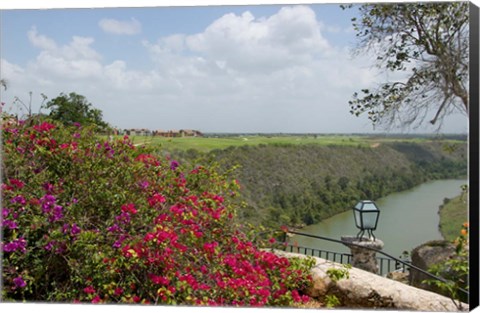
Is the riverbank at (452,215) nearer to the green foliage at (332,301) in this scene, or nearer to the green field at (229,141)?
the green field at (229,141)

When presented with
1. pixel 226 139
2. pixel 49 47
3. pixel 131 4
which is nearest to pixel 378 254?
pixel 226 139

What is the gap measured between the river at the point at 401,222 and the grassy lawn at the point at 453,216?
0.18ft

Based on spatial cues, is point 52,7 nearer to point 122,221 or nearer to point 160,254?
point 122,221

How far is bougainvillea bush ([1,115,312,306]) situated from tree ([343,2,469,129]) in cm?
149

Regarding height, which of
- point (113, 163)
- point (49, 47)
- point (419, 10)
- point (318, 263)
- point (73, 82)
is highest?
point (419, 10)

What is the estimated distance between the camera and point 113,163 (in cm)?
409

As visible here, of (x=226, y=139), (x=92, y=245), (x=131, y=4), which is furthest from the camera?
(x=226, y=139)

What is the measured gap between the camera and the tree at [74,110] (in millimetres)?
4574

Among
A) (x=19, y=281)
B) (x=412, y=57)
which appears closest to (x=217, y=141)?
(x=412, y=57)

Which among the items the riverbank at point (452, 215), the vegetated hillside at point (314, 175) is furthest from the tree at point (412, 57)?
the riverbank at point (452, 215)

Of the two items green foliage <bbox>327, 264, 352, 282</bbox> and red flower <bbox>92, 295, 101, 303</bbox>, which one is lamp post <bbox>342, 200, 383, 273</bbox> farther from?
red flower <bbox>92, 295, 101, 303</bbox>

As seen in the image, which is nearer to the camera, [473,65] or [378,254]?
[473,65]

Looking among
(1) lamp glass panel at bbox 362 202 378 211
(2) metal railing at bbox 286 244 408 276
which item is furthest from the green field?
(2) metal railing at bbox 286 244 408 276

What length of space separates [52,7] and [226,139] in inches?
72.6
